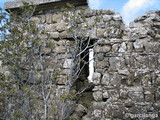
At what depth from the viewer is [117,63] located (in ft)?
11.0

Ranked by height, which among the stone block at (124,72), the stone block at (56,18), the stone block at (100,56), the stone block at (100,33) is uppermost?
the stone block at (56,18)

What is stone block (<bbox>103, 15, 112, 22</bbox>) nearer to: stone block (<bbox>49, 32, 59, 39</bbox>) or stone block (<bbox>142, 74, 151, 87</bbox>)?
stone block (<bbox>49, 32, 59, 39</bbox>)

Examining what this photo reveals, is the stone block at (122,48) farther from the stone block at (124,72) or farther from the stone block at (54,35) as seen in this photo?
the stone block at (54,35)

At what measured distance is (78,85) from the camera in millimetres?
3609

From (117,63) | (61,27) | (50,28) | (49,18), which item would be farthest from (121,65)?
(49,18)

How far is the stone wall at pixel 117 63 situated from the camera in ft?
10.4

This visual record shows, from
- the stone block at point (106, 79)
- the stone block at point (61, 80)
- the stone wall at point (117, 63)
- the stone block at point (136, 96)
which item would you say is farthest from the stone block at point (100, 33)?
the stone block at point (136, 96)

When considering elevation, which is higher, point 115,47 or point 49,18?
point 49,18

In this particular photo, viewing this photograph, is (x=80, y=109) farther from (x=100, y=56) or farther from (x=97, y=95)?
(x=100, y=56)

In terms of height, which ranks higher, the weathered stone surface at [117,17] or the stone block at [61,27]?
the weathered stone surface at [117,17]

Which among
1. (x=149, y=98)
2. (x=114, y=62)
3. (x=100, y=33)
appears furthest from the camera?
(x=100, y=33)

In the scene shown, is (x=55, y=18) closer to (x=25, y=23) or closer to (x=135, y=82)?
(x=25, y=23)

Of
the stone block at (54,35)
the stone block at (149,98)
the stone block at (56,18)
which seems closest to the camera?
the stone block at (149,98)

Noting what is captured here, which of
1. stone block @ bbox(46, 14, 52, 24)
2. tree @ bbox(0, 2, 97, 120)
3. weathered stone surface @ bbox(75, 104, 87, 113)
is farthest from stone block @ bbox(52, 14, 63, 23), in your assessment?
weathered stone surface @ bbox(75, 104, 87, 113)
